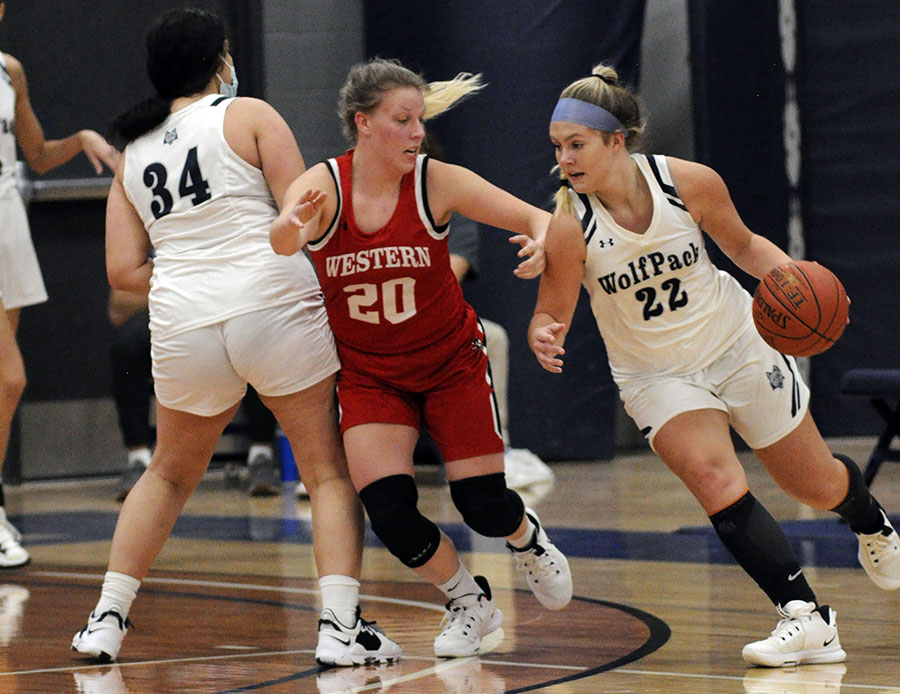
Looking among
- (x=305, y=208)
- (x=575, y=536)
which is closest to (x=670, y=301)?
(x=305, y=208)

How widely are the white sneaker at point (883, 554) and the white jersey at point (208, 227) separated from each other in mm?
1673

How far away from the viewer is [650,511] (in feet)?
22.8

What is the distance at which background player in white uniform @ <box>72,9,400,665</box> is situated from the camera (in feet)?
12.7

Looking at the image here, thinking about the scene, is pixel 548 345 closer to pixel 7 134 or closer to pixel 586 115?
pixel 586 115

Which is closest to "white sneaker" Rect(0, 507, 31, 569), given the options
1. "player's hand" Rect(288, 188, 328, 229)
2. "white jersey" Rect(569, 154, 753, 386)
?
"player's hand" Rect(288, 188, 328, 229)

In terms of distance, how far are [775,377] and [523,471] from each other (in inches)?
157

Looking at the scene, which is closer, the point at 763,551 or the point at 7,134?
the point at 763,551

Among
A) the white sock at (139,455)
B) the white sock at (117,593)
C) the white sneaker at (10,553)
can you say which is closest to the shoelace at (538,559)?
the white sock at (117,593)

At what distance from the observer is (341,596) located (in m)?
3.84

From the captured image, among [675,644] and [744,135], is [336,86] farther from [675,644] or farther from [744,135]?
[675,644]

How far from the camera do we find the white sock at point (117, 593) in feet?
13.1

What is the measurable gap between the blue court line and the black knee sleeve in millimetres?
1109

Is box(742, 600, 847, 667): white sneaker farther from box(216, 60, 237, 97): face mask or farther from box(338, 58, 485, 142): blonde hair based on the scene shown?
box(216, 60, 237, 97): face mask

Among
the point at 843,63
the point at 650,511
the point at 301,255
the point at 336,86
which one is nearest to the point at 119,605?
the point at 301,255
